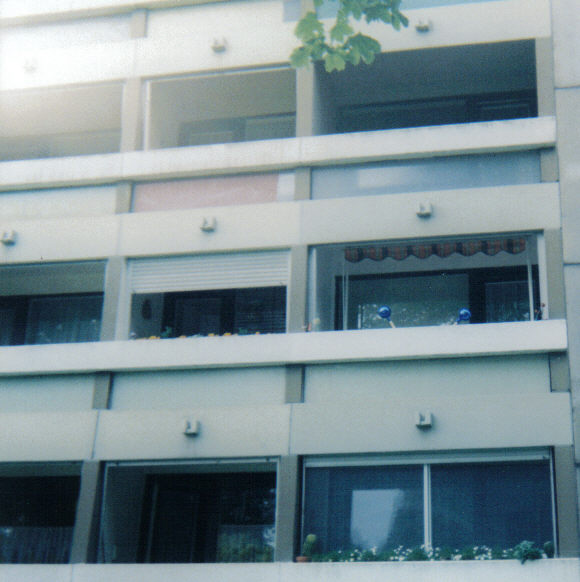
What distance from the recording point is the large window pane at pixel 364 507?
50.1ft

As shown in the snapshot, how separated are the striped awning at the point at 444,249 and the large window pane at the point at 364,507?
3558mm

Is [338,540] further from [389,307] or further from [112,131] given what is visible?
[112,131]

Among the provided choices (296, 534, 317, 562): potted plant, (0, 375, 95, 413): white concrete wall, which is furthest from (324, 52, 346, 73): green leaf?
(0, 375, 95, 413): white concrete wall

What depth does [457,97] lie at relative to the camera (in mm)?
19172

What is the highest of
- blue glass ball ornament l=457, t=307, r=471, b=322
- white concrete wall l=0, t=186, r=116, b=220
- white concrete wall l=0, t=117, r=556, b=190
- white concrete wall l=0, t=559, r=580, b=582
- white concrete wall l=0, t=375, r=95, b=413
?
white concrete wall l=0, t=117, r=556, b=190

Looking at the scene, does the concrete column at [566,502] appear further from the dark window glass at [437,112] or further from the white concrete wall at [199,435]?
the dark window glass at [437,112]

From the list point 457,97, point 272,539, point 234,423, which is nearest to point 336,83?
point 457,97

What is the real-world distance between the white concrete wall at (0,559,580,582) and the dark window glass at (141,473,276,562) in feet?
7.18

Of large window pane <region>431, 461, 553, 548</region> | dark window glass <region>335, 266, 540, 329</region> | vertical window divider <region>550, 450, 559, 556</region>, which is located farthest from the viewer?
dark window glass <region>335, 266, 540, 329</region>

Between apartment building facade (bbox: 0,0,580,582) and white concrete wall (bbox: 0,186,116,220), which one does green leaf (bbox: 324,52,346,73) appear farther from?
white concrete wall (bbox: 0,186,116,220)

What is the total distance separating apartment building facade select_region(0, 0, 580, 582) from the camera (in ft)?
50.6

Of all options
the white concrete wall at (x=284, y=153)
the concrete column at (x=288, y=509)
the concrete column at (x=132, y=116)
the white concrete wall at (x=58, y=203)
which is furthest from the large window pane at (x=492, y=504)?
the concrete column at (x=132, y=116)

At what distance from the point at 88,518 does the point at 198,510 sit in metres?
2.57

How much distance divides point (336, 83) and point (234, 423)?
6547 millimetres
